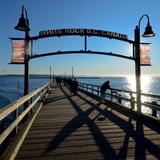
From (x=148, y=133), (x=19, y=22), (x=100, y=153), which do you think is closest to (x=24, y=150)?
(x=100, y=153)

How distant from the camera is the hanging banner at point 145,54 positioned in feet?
46.8

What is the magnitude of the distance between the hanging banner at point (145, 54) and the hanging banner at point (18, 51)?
19.2 feet

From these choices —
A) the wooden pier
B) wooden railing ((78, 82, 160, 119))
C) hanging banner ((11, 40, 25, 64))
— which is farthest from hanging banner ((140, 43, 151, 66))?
hanging banner ((11, 40, 25, 64))

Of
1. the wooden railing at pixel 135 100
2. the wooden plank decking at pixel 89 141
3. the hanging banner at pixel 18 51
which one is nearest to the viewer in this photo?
the wooden plank decking at pixel 89 141

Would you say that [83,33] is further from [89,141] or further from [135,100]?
[89,141]

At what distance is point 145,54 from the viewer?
567 inches

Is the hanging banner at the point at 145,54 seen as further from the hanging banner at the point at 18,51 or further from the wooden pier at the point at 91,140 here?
the hanging banner at the point at 18,51

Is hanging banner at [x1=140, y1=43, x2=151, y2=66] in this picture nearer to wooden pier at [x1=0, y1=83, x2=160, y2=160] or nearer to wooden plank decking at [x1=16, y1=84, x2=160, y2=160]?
wooden pier at [x1=0, y1=83, x2=160, y2=160]

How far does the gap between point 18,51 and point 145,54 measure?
6.31 meters

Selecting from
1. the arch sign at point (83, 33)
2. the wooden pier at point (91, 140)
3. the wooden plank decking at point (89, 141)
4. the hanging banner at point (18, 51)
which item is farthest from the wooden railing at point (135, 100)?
the hanging banner at point (18, 51)

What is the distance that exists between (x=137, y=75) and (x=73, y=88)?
633 inches

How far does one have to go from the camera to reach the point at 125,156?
619cm

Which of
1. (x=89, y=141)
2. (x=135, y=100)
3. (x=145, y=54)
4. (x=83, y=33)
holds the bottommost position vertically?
(x=89, y=141)

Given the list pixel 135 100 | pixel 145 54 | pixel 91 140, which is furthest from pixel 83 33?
pixel 91 140
